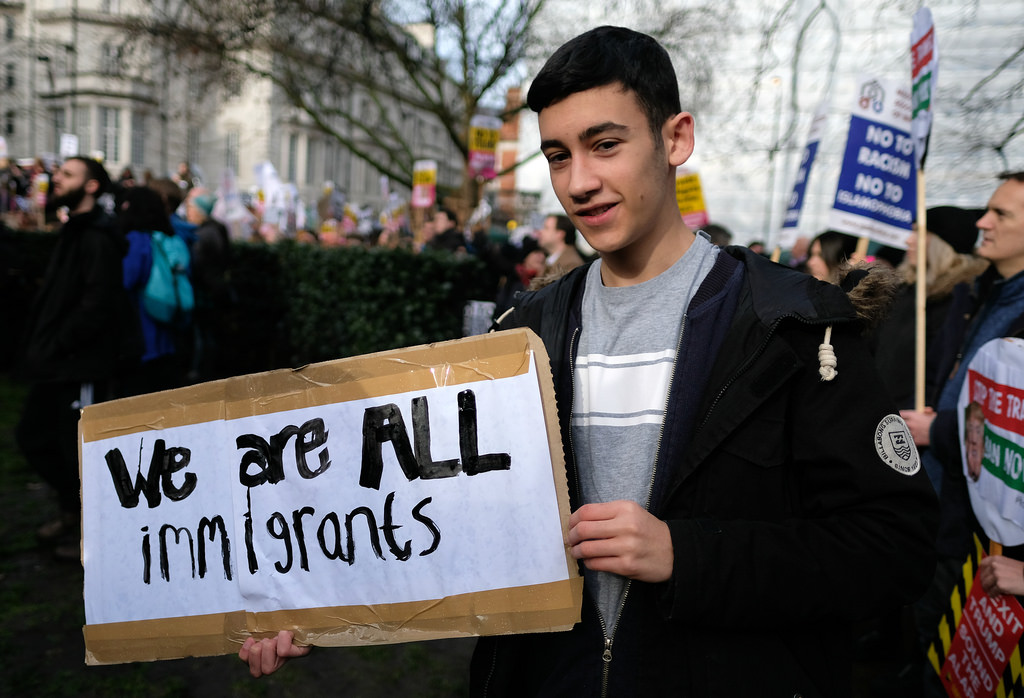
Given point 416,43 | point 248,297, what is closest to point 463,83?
point 416,43

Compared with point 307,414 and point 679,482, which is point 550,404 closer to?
point 679,482

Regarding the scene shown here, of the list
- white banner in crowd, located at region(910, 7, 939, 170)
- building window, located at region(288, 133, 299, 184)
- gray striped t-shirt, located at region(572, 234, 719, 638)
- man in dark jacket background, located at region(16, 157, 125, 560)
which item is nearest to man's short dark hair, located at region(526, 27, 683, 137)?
gray striped t-shirt, located at region(572, 234, 719, 638)

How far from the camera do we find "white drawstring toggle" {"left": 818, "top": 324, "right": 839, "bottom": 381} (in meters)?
1.36

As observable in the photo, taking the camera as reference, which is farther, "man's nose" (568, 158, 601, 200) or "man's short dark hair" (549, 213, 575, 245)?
"man's short dark hair" (549, 213, 575, 245)

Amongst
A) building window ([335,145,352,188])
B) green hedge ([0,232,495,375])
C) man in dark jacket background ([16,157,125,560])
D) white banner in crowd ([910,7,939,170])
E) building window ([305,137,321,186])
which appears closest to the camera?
white banner in crowd ([910,7,939,170])

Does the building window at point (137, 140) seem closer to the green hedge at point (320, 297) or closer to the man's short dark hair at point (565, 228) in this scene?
the green hedge at point (320, 297)

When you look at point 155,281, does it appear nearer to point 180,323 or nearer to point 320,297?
point 180,323

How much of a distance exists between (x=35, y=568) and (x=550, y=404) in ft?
15.1

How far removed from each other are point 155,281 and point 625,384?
510cm

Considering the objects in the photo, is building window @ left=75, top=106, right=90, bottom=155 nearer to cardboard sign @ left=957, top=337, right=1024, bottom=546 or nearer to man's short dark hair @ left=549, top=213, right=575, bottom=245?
man's short dark hair @ left=549, top=213, right=575, bottom=245

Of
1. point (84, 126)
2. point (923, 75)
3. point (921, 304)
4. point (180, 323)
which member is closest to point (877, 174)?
point (923, 75)

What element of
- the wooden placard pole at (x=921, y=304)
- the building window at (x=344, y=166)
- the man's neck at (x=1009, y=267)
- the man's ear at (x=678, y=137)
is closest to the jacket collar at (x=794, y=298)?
the man's ear at (x=678, y=137)

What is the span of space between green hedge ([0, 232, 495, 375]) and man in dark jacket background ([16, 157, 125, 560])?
363 centimetres

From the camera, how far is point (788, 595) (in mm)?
1306
